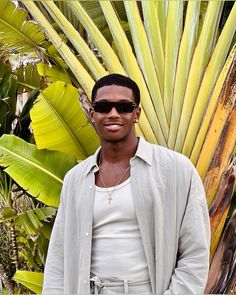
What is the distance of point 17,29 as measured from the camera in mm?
4141

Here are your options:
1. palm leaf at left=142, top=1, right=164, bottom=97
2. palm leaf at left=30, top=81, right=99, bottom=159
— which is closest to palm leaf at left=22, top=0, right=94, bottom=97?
palm leaf at left=30, top=81, right=99, bottom=159

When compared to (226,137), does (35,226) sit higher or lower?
lower

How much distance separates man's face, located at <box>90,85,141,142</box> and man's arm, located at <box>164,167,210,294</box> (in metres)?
0.34

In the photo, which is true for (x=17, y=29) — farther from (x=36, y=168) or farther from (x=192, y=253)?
(x=192, y=253)

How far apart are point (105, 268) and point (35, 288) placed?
1.95 m

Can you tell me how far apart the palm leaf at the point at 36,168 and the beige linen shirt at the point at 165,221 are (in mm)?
1458

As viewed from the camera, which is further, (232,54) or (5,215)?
(5,215)

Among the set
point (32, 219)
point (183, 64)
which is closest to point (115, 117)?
point (183, 64)

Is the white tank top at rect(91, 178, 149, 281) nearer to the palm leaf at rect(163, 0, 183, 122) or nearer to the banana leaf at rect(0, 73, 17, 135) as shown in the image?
the palm leaf at rect(163, 0, 183, 122)

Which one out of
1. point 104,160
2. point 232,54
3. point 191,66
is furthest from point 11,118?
point 104,160

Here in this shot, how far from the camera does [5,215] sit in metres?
3.76

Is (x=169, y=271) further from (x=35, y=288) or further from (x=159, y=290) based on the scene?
(x=35, y=288)

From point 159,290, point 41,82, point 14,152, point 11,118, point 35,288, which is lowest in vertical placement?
point 35,288

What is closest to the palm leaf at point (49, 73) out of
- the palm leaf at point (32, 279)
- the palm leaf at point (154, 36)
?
the palm leaf at point (154, 36)
